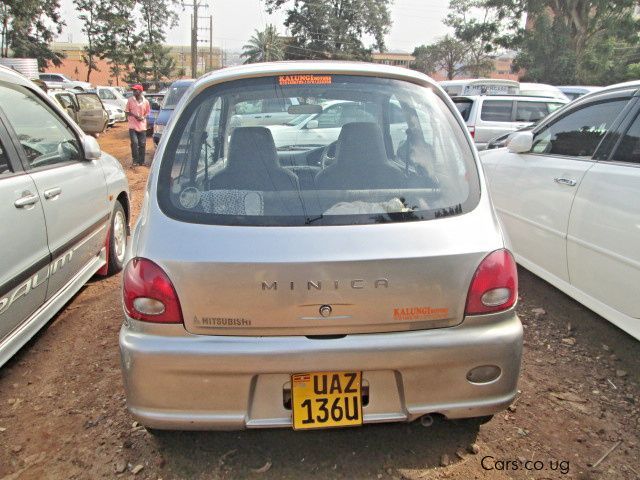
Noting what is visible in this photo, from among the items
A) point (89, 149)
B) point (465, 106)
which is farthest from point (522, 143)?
point (465, 106)

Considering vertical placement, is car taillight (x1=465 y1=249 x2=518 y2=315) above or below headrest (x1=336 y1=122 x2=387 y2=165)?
below

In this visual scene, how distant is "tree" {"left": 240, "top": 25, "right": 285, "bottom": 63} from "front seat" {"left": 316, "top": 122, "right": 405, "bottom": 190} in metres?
57.0

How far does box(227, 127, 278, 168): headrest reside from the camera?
228cm

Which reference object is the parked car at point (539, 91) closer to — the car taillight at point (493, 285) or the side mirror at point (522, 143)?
the side mirror at point (522, 143)

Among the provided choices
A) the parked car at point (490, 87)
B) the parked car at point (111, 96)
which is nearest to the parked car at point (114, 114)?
the parked car at point (111, 96)

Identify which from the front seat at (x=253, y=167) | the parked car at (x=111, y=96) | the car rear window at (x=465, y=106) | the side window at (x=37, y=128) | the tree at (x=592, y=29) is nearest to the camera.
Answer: the front seat at (x=253, y=167)

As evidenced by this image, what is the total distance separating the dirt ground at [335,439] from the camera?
226 centimetres

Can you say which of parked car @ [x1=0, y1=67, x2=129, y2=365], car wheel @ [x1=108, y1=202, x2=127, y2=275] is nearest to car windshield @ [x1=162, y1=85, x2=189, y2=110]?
car wheel @ [x1=108, y1=202, x2=127, y2=275]

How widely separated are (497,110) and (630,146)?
753cm

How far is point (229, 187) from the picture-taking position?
2.15 metres

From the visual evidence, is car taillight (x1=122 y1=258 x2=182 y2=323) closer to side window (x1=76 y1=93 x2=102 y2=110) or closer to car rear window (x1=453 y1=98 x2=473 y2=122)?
car rear window (x1=453 y1=98 x2=473 y2=122)

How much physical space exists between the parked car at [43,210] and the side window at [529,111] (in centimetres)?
835

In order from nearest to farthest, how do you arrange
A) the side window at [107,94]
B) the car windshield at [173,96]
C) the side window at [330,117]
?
1. the side window at [330,117]
2. the car windshield at [173,96]
3. the side window at [107,94]

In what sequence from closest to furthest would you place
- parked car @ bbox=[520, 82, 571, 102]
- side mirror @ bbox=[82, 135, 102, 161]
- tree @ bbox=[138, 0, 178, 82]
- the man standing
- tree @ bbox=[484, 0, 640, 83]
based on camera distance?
1. side mirror @ bbox=[82, 135, 102, 161]
2. the man standing
3. parked car @ bbox=[520, 82, 571, 102]
4. tree @ bbox=[484, 0, 640, 83]
5. tree @ bbox=[138, 0, 178, 82]
